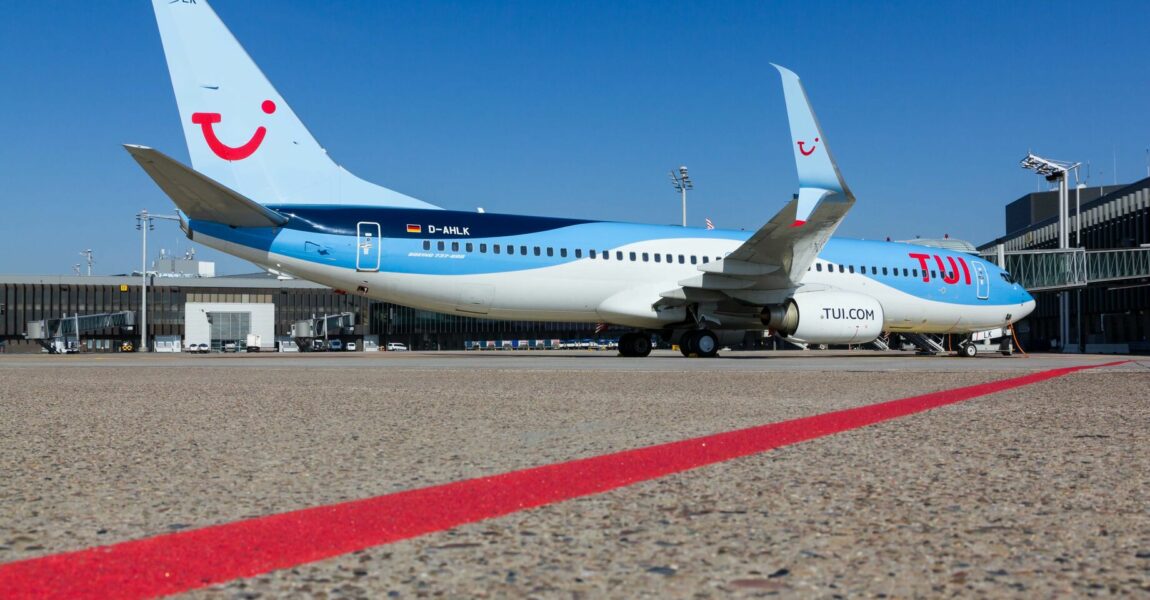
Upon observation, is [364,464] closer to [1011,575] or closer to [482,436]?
[482,436]

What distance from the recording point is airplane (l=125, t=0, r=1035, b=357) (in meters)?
16.9

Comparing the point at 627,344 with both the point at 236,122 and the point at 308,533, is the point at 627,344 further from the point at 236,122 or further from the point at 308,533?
the point at 308,533

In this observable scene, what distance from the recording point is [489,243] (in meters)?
18.7

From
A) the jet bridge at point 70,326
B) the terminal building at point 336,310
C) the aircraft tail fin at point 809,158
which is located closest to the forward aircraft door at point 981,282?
the aircraft tail fin at point 809,158

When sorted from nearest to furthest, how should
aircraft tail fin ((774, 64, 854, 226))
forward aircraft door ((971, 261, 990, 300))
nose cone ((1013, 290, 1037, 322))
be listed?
1. aircraft tail fin ((774, 64, 854, 226))
2. forward aircraft door ((971, 261, 990, 300))
3. nose cone ((1013, 290, 1037, 322))

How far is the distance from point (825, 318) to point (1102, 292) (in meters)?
42.9

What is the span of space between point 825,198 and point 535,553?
16.7 metres

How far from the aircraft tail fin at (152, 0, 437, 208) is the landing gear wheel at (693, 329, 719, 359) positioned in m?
8.17

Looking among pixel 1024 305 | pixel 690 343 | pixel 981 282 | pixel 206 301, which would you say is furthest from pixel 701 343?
pixel 206 301

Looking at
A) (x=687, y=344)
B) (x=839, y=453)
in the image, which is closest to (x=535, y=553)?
(x=839, y=453)

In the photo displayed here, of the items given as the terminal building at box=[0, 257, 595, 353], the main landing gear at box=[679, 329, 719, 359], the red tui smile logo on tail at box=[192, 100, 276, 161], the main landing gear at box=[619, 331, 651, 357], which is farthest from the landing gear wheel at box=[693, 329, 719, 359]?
the terminal building at box=[0, 257, 595, 353]

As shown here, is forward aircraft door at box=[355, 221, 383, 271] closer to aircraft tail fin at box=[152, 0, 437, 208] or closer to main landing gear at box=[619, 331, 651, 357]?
aircraft tail fin at box=[152, 0, 437, 208]

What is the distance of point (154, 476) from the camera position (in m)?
3.55

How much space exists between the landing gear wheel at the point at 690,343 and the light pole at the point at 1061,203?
118 ft
